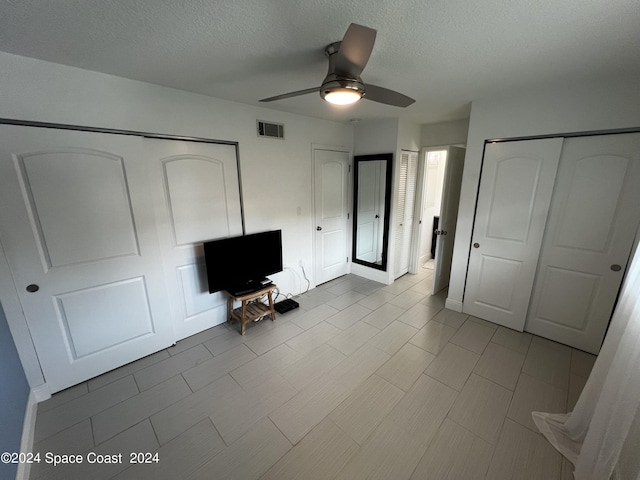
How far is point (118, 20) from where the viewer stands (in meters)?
1.26

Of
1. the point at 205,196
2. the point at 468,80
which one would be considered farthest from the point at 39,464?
the point at 468,80

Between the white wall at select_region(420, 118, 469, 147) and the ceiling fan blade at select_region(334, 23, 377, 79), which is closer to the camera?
the ceiling fan blade at select_region(334, 23, 377, 79)

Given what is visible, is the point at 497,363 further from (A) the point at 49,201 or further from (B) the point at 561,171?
(A) the point at 49,201

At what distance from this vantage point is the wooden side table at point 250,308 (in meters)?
2.68

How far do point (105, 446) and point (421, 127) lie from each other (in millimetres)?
4737

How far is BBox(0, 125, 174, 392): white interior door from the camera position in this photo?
1705 mm

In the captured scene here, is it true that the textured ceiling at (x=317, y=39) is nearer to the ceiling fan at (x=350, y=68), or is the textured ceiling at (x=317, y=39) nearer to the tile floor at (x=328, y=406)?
the ceiling fan at (x=350, y=68)

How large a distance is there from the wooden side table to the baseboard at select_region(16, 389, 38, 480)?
1.51 m

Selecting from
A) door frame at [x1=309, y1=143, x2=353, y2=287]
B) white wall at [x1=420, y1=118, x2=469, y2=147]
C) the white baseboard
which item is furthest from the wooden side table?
white wall at [x1=420, y1=118, x2=469, y2=147]

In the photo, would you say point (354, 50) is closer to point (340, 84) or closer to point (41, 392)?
point (340, 84)

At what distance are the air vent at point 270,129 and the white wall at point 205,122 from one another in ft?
0.19

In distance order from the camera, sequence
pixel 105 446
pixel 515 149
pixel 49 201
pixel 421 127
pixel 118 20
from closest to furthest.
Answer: pixel 118 20 → pixel 105 446 → pixel 49 201 → pixel 515 149 → pixel 421 127

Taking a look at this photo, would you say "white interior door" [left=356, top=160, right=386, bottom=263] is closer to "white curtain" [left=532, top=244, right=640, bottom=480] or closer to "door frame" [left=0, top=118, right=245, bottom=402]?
"white curtain" [left=532, top=244, right=640, bottom=480]

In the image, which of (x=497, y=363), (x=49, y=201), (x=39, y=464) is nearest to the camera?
(x=39, y=464)
